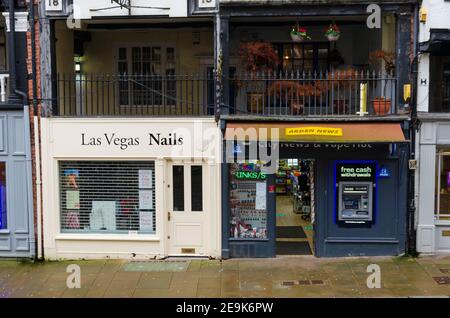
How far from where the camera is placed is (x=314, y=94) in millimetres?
12703

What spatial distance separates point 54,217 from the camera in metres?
12.8

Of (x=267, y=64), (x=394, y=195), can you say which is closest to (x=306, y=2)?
(x=267, y=64)

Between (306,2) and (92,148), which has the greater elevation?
(306,2)

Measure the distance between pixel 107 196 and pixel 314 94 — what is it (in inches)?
212

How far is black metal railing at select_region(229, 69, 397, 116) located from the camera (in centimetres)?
1253

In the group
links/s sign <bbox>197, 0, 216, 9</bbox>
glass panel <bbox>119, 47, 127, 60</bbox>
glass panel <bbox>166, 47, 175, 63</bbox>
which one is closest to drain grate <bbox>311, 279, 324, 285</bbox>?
links/s sign <bbox>197, 0, 216, 9</bbox>

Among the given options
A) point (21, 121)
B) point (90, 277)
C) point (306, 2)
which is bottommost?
point (90, 277)

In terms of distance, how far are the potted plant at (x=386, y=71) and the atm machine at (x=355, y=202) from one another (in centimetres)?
171

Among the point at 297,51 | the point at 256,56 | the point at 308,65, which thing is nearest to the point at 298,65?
the point at 308,65

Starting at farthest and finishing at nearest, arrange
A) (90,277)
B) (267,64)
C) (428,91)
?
(267,64)
(428,91)
(90,277)

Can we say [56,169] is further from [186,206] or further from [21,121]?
[186,206]

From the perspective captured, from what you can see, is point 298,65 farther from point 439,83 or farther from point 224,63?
point 439,83

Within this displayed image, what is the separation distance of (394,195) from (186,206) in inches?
188

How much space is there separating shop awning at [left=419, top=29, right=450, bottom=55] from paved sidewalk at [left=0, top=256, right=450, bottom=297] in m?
4.69
